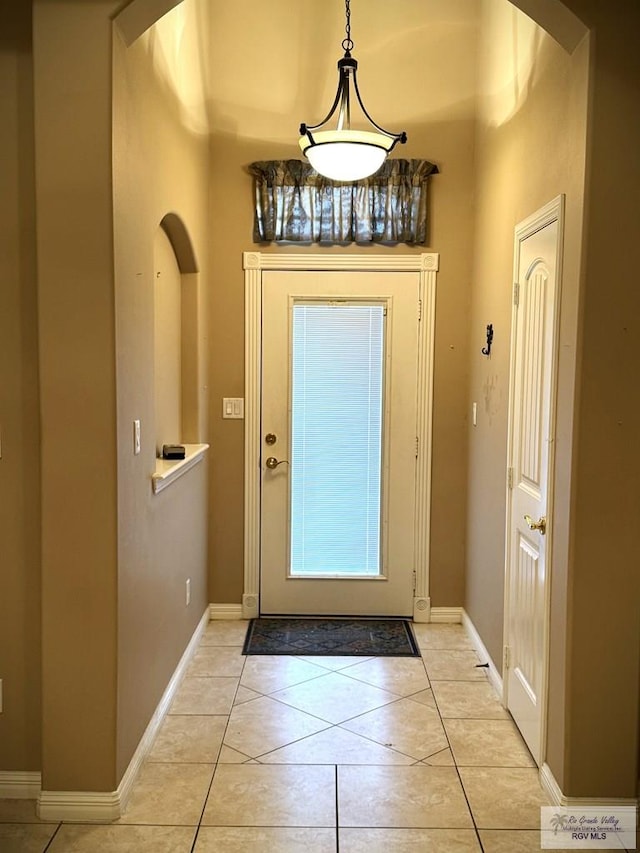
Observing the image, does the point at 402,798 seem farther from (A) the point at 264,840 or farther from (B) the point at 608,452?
(B) the point at 608,452

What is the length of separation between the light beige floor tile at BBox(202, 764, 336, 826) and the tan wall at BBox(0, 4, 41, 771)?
645mm

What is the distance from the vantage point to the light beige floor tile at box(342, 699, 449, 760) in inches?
109

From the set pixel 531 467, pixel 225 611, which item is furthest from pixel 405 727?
pixel 225 611

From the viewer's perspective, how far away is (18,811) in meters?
2.31

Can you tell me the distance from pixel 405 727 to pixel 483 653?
2.67 feet

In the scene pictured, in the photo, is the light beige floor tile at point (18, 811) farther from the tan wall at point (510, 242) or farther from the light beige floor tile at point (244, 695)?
the tan wall at point (510, 242)

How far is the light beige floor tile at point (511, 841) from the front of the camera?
215 centimetres

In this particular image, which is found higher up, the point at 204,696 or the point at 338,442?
the point at 338,442

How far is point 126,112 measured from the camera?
90.8 inches

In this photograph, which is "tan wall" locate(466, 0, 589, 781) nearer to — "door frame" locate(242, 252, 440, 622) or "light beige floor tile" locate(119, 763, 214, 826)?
"door frame" locate(242, 252, 440, 622)

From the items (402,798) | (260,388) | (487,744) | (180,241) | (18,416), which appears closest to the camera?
(18,416)

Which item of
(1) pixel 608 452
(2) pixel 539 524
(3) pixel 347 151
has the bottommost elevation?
(2) pixel 539 524

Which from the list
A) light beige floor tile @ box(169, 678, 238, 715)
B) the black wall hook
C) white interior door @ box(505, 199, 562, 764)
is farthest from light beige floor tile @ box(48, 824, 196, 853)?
the black wall hook

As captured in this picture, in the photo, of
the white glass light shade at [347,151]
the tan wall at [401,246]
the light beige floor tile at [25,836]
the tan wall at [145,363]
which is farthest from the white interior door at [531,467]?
the light beige floor tile at [25,836]
